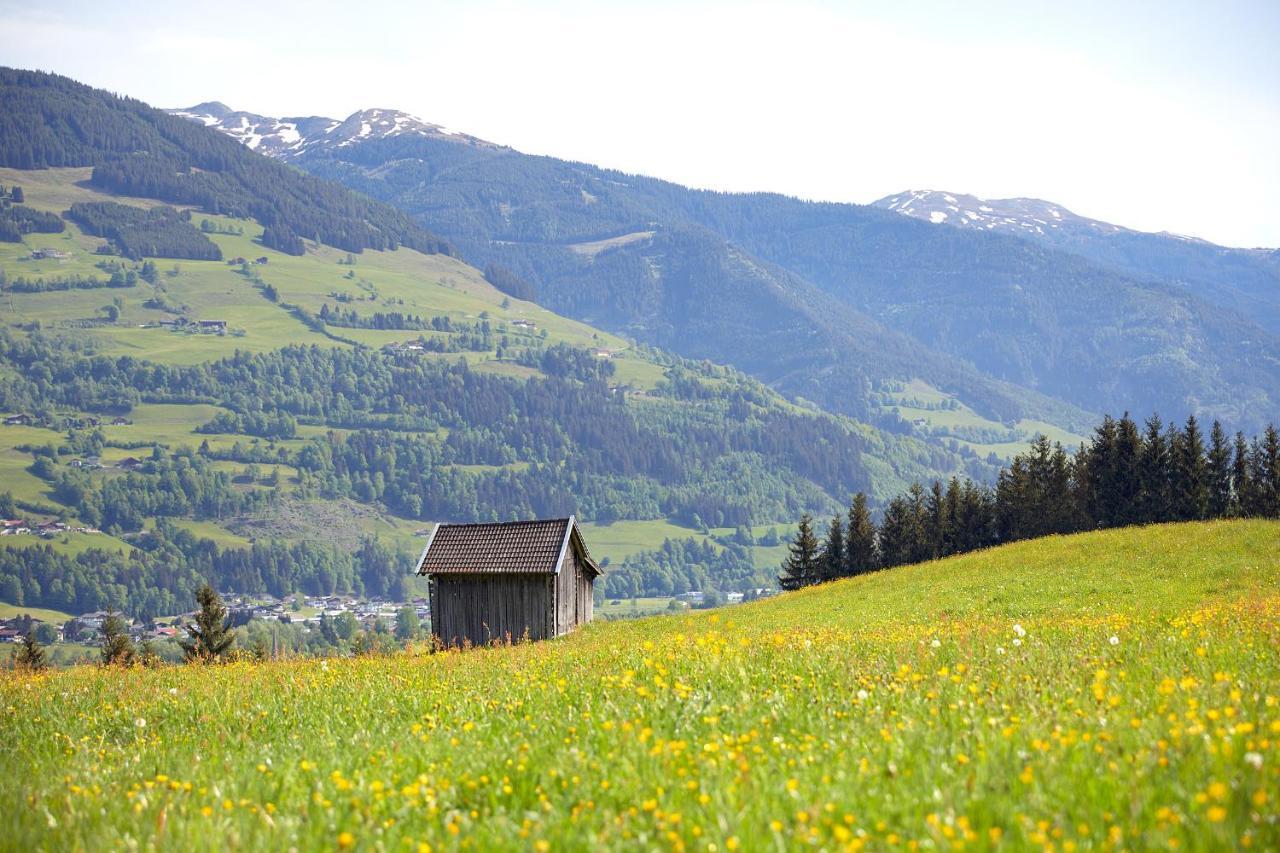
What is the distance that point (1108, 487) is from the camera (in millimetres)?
77500

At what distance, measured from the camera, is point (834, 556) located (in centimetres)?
8681

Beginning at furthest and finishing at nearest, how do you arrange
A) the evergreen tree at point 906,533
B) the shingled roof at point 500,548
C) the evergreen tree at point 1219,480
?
the evergreen tree at point 906,533 → the evergreen tree at point 1219,480 → the shingled roof at point 500,548

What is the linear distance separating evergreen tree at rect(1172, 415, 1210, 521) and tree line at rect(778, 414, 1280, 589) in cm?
7

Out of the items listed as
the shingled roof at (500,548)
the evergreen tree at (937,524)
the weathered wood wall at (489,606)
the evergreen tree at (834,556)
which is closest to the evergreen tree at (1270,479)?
the evergreen tree at (937,524)

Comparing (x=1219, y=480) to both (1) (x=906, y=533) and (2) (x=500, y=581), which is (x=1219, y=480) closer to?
(1) (x=906, y=533)

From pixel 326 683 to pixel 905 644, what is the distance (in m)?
8.48

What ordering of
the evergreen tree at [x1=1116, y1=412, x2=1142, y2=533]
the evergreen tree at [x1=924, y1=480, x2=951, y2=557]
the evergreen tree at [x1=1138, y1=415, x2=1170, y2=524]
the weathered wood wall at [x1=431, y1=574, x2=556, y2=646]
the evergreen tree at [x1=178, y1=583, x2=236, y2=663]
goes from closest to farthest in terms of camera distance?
the weathered wood wall at [x1=431, y1=574, x2=556, y2=646] → the evergreen tree at [x1=178, y1=583, x2=236, y2=663] → the evergreen tree at [x1=1138, y1=415, x2=1170, y2=524] → the evergreen tree at [x1=1116, y1=412, x2=1142, y2=533] → the evergreen tree at [x1=924, y1=480, x2=951, y2=557]

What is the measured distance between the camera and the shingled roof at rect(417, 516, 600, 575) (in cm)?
4866

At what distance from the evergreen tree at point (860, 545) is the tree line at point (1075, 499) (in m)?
0.08

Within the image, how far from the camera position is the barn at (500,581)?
4872 cm

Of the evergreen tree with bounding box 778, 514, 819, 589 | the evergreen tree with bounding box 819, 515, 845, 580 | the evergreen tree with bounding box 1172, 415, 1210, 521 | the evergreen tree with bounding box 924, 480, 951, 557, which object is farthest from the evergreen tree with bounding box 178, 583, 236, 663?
the evergreen tree with bounding box 1172, 415, 1210, 521

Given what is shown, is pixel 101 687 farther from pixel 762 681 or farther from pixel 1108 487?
pixel 1108 487

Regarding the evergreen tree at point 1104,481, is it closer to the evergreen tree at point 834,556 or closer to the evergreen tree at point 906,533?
the evergreen tree at point 906,533

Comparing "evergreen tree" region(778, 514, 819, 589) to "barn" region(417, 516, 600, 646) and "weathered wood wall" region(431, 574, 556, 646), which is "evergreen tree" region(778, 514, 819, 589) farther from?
"weathered wood wall" region(431, 574, 556, 646)
